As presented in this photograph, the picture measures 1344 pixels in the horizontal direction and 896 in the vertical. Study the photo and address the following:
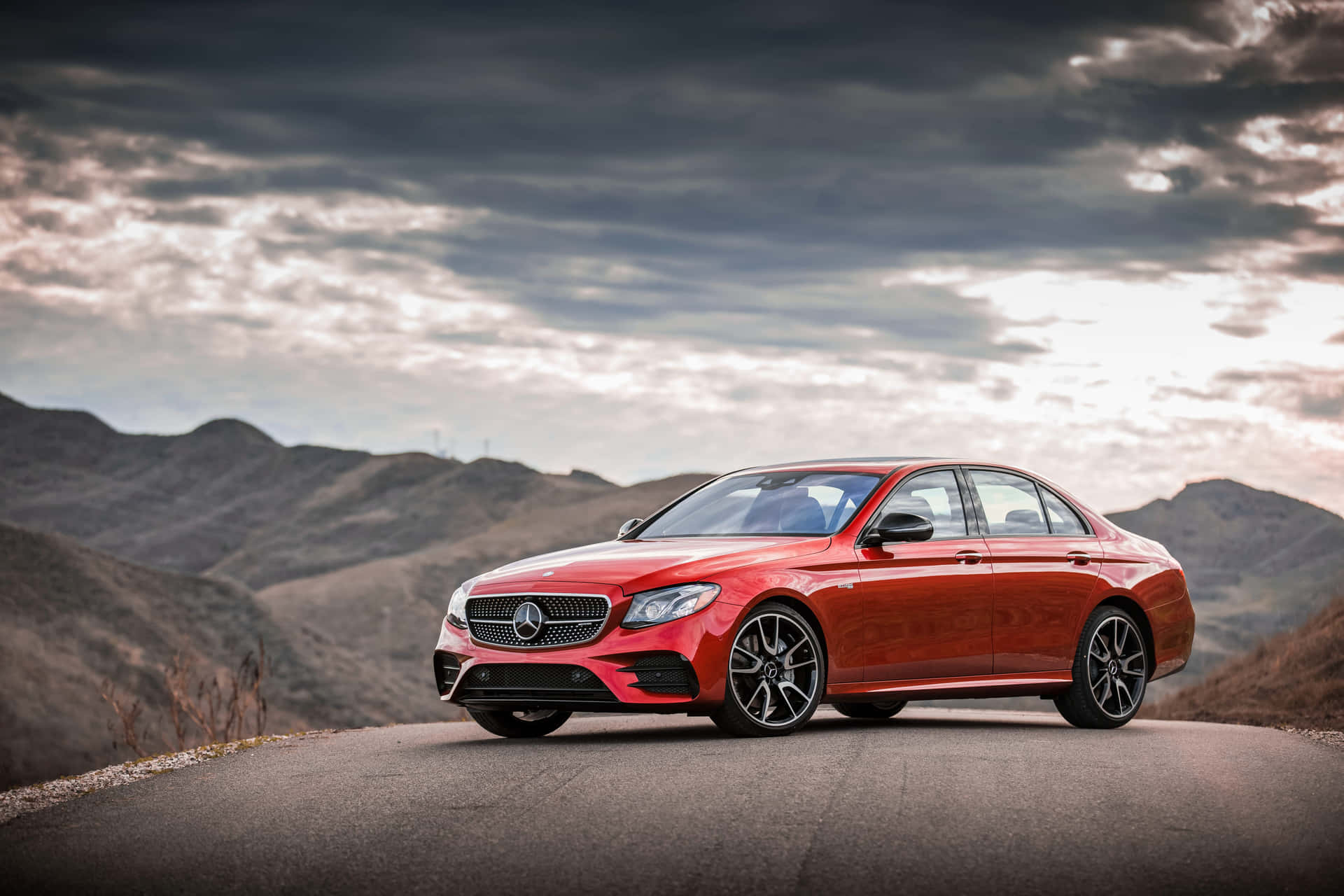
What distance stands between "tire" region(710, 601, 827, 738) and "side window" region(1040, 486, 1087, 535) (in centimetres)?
271

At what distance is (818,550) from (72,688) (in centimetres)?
4408

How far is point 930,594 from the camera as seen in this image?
403 inches

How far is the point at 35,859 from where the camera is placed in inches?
254

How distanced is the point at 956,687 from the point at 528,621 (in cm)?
299

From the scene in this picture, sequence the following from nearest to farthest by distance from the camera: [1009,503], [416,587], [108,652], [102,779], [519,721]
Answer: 1. [102,779]
2. [519,721]
3. [1009,503]
4. [108,652]
5. [416,587]

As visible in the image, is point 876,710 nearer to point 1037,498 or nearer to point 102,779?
point 1037,498

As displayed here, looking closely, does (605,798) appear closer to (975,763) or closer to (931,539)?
(975,763)

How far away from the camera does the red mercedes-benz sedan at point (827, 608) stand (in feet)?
30.1

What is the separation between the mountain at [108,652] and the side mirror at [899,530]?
35019mm

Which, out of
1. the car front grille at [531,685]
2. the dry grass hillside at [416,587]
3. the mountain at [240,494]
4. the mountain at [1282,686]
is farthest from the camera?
the mountain at [240,494]

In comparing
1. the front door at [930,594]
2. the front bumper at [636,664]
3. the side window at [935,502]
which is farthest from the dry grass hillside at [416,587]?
the front bumper at [636,664]

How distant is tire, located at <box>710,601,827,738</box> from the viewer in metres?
9.27

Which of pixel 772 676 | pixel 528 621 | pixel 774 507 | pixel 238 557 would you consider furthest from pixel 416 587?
pixel 772 676

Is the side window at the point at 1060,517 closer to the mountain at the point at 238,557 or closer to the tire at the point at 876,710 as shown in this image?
the tire at the point at 876,710
